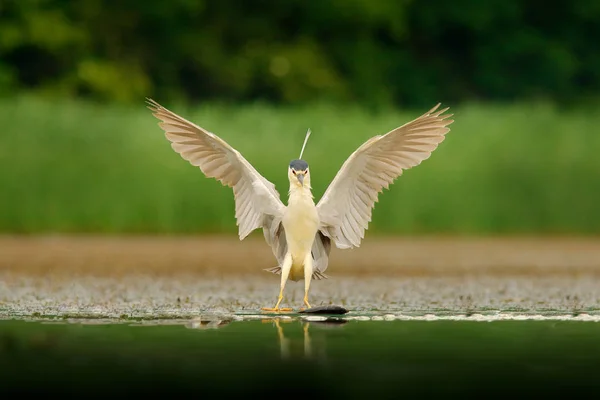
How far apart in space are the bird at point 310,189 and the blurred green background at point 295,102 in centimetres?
843

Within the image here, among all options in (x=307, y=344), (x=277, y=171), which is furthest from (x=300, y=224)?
(x=277, y=171)

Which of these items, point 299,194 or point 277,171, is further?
point 277,171

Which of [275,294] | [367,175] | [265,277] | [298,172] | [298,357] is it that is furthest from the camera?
[265,277]

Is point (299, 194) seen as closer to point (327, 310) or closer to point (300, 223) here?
point (300, 223)

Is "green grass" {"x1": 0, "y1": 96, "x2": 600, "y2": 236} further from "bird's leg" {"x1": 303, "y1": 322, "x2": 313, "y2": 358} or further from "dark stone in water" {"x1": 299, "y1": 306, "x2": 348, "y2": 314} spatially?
"bird's leg" {"x1": 303, "y1": 322, "x2": 313, "y2": 358}

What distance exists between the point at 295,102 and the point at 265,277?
14330mm

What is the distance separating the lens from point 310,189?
9.59 metres

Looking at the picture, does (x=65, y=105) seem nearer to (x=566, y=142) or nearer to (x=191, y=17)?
(x=566, y=142)

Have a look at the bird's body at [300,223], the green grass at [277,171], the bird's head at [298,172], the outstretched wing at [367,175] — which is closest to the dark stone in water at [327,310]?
the bird's body at [300,223]

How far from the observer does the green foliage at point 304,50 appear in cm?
2647

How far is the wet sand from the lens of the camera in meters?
9.88

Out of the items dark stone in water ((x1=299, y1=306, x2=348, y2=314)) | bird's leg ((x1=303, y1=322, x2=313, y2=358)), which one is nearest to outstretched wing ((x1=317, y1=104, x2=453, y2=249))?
dark stone in water ((x1=299, y1=306, x2=348, y2=314))

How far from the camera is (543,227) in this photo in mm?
19094

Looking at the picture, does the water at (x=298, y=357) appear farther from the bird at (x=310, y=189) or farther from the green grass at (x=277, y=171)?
the green grass at (x=277, y=171)
